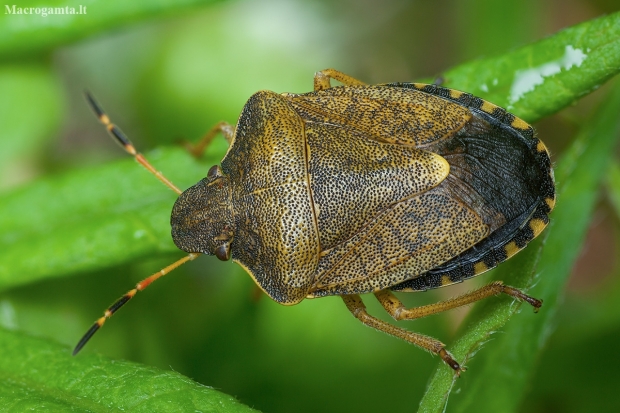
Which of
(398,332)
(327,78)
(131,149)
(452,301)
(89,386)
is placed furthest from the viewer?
(327,78)

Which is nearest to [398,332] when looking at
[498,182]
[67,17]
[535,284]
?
[535,284]

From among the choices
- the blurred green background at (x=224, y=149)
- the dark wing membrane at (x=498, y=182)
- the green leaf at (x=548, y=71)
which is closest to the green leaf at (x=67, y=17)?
the blurred green background at (x=224, y=149)

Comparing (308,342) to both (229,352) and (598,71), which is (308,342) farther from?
(598,71)

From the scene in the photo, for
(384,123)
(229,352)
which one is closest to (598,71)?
(384,123)

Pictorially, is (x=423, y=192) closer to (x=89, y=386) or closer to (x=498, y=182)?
(x=498, y=182)

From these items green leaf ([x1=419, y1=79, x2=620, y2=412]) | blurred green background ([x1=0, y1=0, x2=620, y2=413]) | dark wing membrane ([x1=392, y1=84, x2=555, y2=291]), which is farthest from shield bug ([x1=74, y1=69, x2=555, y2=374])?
blurred green background ([x1=0, y1=0, x2=620, y2=413])

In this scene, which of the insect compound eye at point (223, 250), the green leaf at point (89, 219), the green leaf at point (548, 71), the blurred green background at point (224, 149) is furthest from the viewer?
the blurred green background at point (224, 149)

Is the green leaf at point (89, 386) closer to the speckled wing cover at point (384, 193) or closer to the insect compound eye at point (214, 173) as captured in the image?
the speckled wing cover at point (384, 193)
